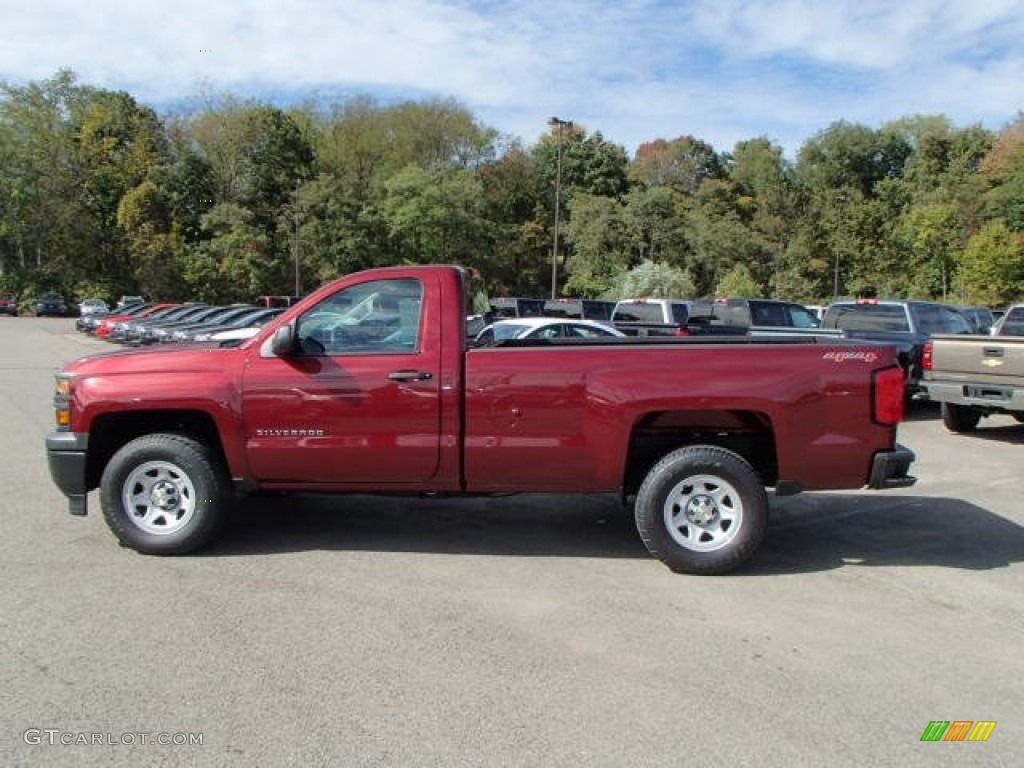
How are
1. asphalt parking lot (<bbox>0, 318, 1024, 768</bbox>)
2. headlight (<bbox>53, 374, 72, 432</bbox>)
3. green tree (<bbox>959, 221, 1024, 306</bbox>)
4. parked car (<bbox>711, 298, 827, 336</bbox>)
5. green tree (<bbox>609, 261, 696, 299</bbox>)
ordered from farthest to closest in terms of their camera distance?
1. green tree (<bbox>609, 261, 696, 299</bbox>)
2. green tree (<bbox>959, 221, 1024, 306</bbox>)
3. parked car (<bbox>711, 298, 827, 336</bbox>)
4. headlight (<bbox>53, 374, 72, 432</bbox>)
5. asphalt parking lot (<bbox>0, 318, 1024, 768</bbox>)

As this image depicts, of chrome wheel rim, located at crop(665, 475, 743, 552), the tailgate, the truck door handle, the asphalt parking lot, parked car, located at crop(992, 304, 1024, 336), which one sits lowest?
the asphalt parking lot

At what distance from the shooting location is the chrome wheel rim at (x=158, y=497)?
5.68 meters

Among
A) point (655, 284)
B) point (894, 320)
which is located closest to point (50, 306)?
point (655, 284)

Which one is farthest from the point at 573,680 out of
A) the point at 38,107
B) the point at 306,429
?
the point at 38,107

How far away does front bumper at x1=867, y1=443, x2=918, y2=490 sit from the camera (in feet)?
18.1

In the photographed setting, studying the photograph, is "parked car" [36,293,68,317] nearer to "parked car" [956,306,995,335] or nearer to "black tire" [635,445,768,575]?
"parked car" [956,306,995,335]

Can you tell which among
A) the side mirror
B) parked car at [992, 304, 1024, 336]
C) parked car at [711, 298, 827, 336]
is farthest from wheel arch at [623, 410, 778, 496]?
parked car at [711, 298, 827, 336]

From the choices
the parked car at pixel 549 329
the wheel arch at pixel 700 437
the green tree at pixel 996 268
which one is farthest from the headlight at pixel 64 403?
the green tree at pixel 996 268

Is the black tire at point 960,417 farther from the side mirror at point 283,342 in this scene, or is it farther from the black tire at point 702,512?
the side mirror at point 283,342

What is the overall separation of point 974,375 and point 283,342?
373 inches

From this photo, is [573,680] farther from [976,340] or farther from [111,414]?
[976,340]

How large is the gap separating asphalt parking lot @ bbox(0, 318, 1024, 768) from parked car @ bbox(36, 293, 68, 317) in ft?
198

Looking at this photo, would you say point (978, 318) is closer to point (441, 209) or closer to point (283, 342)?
point (283, 342)

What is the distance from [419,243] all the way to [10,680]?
58.5 m
